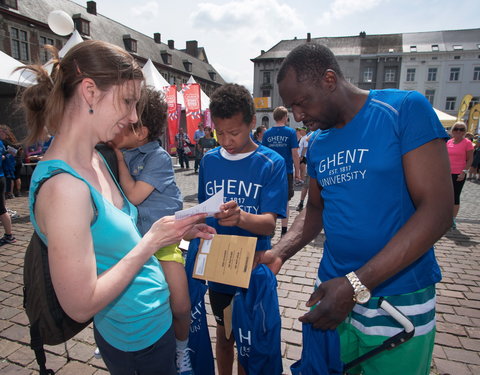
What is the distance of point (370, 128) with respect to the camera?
1.34 meters

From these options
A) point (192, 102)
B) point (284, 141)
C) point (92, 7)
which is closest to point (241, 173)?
point (284, 141)

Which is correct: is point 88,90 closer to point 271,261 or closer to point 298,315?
point 271,261

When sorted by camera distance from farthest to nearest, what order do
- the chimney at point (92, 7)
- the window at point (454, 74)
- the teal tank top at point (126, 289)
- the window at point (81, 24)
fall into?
the window at point (454, 74) < the chimney at point (92, 7) < the window at point (81, 24) < the teal tank top at point (126, 289)

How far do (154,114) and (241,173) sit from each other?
71cm

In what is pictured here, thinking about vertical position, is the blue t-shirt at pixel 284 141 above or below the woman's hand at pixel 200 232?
above

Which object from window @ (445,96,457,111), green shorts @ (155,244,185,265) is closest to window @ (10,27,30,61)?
green shorts @ (155,244,185,265)

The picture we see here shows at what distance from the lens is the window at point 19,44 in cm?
2057

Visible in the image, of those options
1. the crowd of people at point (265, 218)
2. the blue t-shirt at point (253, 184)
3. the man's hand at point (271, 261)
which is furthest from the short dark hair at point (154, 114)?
the man's hand at point (271, 261)

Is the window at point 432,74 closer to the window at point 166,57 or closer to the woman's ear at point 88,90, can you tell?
the window at point 166,57

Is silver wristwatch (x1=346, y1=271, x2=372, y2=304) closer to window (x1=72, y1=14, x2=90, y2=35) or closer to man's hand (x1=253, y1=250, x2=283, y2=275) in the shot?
man's hand (x1=253, y1=250, x2=283, y2=275)

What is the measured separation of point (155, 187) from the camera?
1.82 m

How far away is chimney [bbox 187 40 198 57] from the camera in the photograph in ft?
164

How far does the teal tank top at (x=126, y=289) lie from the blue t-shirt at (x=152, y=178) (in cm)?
46

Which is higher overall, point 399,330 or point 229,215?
point 229,215
